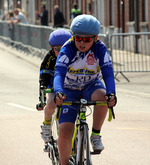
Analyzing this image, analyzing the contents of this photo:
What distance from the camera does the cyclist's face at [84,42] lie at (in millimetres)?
5327

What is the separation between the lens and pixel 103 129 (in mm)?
9680

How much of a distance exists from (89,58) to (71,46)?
184 mm

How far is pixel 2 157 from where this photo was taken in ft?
25.2

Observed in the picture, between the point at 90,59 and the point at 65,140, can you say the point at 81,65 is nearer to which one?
the point at 90,59

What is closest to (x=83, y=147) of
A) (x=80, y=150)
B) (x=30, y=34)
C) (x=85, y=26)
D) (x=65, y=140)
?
(x=80, y=150)

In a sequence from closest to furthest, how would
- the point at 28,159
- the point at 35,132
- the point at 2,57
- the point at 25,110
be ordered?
1. the point at 28,159
2. the point at 35,132
3. the point at 25,110
4. the point at 2,57

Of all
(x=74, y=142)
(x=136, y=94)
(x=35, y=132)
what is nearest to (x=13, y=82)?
(x=136, y=94)

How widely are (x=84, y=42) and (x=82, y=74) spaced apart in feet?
1.00

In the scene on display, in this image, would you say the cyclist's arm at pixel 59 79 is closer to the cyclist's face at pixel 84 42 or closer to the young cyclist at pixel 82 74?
the young cyclist at pixel 82 74

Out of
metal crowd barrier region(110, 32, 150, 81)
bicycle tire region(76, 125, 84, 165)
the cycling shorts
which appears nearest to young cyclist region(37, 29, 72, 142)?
the cycling shorts

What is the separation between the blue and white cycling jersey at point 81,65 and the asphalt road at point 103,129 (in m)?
1.86

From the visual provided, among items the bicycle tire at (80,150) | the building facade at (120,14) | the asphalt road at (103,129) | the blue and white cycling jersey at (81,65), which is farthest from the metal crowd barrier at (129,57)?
the bicycle tire at (80,150)

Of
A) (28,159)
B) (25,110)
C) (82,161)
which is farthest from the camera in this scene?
(25,110)

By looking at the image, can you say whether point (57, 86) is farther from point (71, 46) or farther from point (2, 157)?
point (2, 157)
